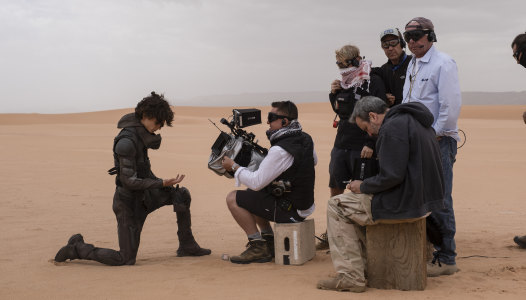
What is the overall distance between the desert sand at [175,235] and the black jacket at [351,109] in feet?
4.15

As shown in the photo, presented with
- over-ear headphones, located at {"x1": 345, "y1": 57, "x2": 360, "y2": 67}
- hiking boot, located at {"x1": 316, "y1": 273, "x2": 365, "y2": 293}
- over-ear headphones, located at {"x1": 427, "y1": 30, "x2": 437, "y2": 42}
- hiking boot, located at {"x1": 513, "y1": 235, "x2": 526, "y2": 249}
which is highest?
over-ear headphones, located at {"x1": 427, "y1": 30, "x2": 437, "y2": 42}

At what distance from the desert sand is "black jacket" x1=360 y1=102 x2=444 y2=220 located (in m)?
0.72

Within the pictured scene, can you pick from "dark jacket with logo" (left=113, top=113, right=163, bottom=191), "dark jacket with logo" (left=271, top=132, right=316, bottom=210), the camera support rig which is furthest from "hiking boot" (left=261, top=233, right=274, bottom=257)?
"dark jacket with logo" (left=113, top=113, right=163, bottom=191)

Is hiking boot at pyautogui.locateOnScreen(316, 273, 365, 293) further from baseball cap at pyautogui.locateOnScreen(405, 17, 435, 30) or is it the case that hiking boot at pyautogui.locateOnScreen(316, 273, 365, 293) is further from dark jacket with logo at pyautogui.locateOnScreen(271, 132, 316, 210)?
baseball cap at pyautogui.locateOnScreen(405, 17, 435, 30)

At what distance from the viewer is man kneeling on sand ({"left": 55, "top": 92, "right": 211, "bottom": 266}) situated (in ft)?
20.4

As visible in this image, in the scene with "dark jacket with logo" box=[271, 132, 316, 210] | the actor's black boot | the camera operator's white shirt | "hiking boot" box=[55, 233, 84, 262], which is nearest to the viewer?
the camera operator's white shirt

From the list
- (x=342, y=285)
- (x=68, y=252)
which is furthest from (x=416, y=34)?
(x=68, y=252)

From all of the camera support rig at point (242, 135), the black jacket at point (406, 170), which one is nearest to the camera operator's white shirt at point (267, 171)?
the camera support rig at point (242, 135)

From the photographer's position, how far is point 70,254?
20.8ft

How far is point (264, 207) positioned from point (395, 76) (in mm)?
2050

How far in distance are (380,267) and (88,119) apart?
Result: 145 feet

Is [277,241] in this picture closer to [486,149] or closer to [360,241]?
[360,241]

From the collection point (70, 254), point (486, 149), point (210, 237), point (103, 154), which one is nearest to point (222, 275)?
point (70, 254)

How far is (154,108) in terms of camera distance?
250 inches
